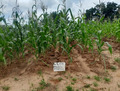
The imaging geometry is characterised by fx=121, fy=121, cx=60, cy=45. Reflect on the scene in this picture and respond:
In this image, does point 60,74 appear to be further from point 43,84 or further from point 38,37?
point 38,37

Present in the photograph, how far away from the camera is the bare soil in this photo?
1634 millimetres

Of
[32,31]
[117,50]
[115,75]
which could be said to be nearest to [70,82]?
[115,75]

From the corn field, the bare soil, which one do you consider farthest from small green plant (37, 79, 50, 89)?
the corn field

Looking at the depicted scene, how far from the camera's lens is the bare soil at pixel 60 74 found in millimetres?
1634

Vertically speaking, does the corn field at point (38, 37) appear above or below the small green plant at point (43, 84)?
above

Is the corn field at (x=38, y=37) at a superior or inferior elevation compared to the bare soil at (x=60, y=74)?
superior

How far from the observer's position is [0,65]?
6.91 feet

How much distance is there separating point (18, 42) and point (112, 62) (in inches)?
67.7

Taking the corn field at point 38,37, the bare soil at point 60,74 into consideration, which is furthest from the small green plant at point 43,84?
the corn field at point 38,37

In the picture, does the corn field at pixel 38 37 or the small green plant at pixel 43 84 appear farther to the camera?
the corn field at pixel 38 37

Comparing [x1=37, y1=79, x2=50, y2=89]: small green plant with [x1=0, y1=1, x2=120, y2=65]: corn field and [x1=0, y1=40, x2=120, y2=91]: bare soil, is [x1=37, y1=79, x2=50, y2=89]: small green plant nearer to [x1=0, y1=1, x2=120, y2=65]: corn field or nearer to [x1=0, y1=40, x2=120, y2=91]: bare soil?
[x1=0, y1=40, x2=120, y2=91]: bare soil

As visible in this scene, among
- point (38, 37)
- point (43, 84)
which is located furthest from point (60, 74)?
point (38, 37)

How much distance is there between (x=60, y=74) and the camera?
6.21 ft

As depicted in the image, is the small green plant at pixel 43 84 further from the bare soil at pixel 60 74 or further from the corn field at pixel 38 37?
the corn field at pixel 38 37
